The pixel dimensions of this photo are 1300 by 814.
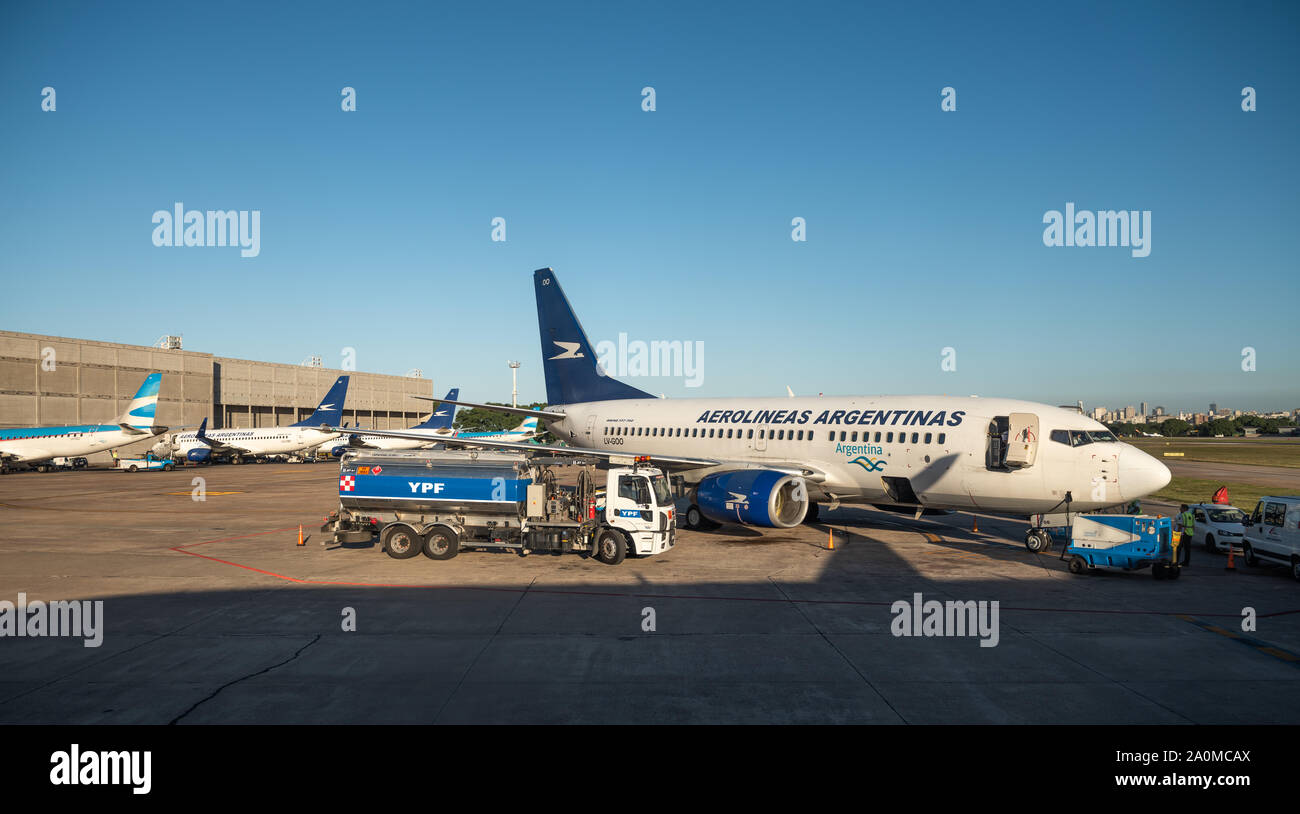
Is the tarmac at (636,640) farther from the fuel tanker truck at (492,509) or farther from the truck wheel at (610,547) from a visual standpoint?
the fuel tanker truck at (492,509)

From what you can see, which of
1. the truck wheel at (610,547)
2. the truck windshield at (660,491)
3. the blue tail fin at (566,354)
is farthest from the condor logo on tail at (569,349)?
the truck wheel at (610,547)

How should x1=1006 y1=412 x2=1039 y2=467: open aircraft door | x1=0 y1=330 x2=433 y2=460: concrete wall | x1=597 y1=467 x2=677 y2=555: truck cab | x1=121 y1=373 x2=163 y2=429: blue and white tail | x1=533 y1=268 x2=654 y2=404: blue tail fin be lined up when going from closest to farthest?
x1=597 y1=467 x2=677 y2=555: truck cab < x1=1006 y1=412 x2=1039 y2=467: open aircraft door < x1=533 y1=268 x2=654 y2=404: blue tail fin < x1=121 y1=373 x2=163 y2=429: blue and white tail < x1=0 y1=330 x2=433 y2=460: concrete wall

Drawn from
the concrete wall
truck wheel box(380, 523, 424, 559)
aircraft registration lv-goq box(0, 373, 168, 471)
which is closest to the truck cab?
truck wheel box(380, 523, 424, 559)

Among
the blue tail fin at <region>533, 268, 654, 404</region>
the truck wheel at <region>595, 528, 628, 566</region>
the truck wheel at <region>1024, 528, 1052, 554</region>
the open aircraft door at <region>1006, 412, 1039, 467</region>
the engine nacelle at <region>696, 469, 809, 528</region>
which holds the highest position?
the blue tail fin at <region>533, 268, 654, 404</region>

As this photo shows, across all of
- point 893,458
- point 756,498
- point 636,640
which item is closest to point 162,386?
point 756,498

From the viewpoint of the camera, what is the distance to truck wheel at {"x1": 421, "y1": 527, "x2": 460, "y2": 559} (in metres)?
21.0

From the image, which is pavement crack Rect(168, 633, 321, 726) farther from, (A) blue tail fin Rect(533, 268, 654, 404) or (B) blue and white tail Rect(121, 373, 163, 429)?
(B) blue and white tail Rect(121, 373, 163, 429)

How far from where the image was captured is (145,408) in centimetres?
5909

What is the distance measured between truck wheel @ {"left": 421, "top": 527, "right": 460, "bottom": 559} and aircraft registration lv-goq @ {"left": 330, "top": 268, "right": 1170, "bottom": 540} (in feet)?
10.4

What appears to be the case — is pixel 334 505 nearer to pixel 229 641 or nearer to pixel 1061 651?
pixel 229 641

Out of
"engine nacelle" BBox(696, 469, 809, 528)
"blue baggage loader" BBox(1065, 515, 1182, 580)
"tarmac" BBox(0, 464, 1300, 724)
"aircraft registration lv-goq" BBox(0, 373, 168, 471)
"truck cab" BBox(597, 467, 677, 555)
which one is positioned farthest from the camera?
"aircraft registration lv-goq" BBox(0, 373, 168, 471)

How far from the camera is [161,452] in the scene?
65.0 metres
